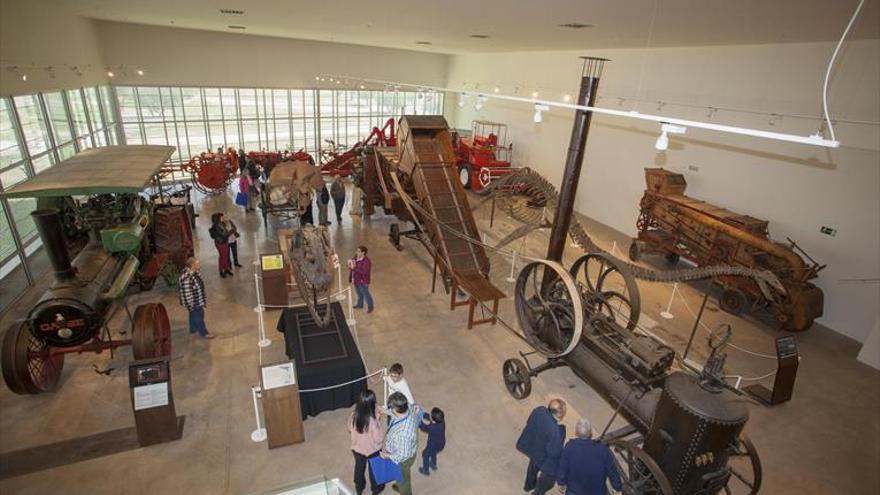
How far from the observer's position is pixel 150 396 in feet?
18.4

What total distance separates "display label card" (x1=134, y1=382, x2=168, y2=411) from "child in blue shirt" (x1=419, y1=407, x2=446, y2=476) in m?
3.30

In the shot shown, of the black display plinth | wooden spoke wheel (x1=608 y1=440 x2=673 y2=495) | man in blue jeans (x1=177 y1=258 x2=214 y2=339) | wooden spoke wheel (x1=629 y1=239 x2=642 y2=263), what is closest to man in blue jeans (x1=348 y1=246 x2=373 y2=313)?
the black display plinth

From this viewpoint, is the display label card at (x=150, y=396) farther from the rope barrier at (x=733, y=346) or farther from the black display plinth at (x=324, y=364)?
the rope barrier at (x=733, y=346)

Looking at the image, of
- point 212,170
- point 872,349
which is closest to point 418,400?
point 872,349

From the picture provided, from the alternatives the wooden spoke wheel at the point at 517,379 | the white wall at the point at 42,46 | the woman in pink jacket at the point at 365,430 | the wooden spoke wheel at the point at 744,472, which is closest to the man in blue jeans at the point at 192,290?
the woman in pink jacket at the point at 365,430

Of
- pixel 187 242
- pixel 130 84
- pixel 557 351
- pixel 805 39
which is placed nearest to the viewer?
pixel 557 351

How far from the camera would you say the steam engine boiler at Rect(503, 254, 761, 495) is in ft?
14.3

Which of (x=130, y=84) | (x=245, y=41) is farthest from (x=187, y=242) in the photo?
(x=245, y=41)

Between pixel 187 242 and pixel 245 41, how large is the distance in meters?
11.9

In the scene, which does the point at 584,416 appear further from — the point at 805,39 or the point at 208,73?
the point at 208,73

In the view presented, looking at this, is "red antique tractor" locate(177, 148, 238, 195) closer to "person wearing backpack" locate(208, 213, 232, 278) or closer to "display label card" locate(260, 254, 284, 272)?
"person wearing backpack" locate(208, 213, 232, 278)

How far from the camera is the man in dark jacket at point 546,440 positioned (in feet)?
15.7

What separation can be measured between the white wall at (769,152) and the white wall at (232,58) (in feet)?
33.4

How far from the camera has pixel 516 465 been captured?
230 inches
